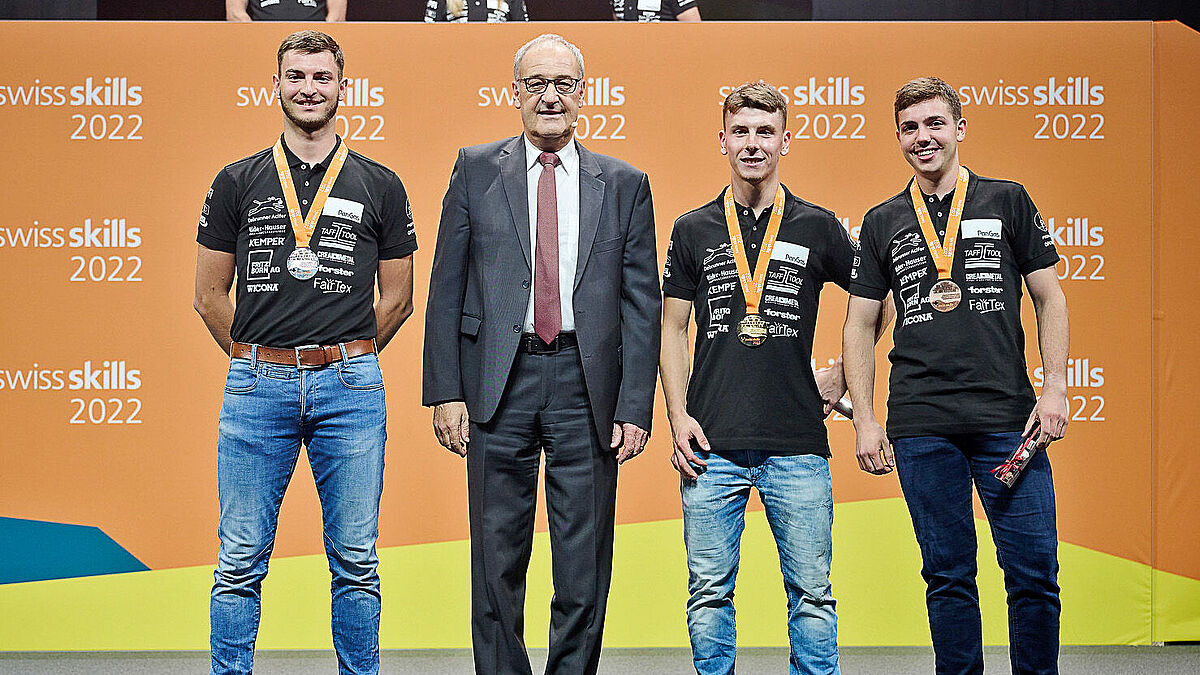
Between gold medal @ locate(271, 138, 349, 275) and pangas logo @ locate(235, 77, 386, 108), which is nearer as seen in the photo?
gold medal @ locate(271, 138, 349, 275)

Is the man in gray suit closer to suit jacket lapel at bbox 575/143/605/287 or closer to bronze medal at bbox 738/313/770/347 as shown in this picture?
suit jacket lapel at bbox 575/143/605/287

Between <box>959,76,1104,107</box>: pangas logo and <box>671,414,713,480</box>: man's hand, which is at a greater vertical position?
<box>959,76,1104,107</box>: pangas logo

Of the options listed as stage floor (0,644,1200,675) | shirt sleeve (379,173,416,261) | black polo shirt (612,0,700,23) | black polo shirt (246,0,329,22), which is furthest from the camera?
black polo shirt (612,0,700,23)

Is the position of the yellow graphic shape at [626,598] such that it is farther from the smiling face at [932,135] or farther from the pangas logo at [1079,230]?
the smiling face at [932,135]

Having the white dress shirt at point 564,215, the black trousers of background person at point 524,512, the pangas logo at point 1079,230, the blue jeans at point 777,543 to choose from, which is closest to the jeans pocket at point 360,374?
the black trousers of background person at point 524,512

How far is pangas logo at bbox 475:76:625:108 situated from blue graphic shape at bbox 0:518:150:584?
213cm

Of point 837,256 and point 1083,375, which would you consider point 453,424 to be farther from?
point 1083,375

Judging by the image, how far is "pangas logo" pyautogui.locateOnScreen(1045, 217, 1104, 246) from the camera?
156 inches

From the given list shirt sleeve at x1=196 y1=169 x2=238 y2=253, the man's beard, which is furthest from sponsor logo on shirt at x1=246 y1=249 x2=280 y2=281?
the man's beard

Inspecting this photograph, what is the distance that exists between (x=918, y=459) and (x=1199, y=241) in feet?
6.25

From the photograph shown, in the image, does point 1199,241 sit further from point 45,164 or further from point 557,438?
point 45,164

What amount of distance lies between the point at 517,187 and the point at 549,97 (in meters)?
0.24

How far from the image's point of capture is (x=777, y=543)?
2795mm

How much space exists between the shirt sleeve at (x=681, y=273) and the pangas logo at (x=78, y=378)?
2.14 metres
